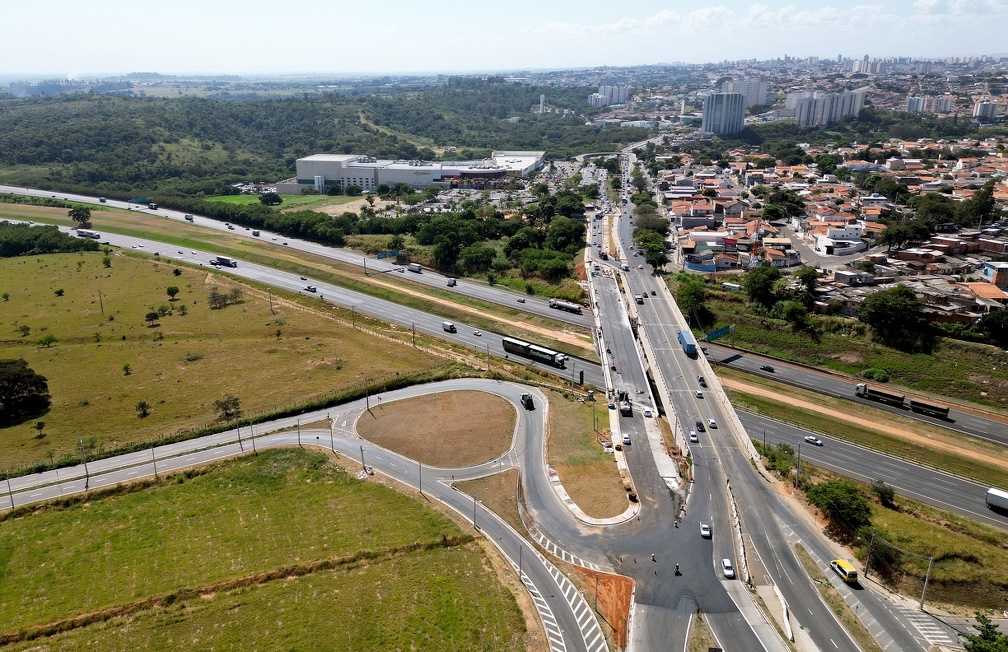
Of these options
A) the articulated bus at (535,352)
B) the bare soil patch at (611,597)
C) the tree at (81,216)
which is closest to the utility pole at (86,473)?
the bare soil patch at (611,597)

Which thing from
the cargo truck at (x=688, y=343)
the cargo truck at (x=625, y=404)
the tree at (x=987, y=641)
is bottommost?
the cargo truck at (x=625, y=404)

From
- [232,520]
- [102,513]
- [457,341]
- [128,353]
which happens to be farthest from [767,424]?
[128,353]

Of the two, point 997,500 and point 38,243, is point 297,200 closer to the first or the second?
point 38,243

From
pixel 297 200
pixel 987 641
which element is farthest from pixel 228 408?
pixel 297 200

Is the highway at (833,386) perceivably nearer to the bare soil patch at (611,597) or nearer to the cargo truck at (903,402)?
the cargo truck at (903,402)

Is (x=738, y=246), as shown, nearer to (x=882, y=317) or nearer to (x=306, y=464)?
(x=882, y=317)
